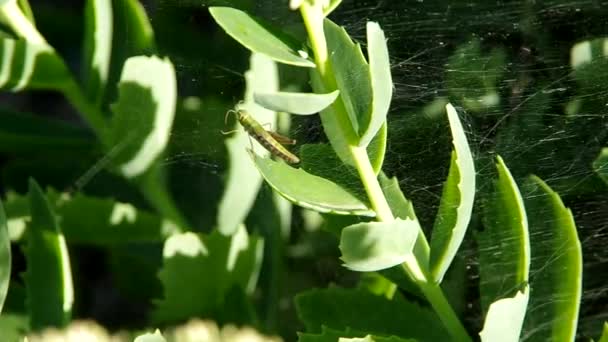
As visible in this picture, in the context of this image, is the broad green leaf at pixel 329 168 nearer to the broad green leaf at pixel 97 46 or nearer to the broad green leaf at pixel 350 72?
the broad green leaf at pixel 350 72

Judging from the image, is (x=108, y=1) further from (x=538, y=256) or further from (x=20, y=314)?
(x=538, y=256)

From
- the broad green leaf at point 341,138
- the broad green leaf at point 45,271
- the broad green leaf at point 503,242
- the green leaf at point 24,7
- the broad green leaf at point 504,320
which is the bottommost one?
the broad green leaf at point 45,271

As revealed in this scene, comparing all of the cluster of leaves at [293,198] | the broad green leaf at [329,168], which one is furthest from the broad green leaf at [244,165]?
the broad green leaf at [329,168]

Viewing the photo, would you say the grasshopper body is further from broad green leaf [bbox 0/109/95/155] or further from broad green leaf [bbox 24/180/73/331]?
broad green leaf [bbox 0/109/95/155]

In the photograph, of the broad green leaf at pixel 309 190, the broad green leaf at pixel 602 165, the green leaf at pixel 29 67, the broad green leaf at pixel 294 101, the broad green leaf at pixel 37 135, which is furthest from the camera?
the broad green leaf at pixel 37 135

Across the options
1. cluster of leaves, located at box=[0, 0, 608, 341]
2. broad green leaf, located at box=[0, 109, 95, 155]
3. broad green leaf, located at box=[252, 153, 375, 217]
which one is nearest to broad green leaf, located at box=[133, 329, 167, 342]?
cluster of leaves, located at box=[0, 0, 608, 341]

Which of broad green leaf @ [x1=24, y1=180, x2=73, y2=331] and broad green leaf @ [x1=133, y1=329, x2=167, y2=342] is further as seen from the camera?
broad green leaf @ [x1=24, y1=180, x2=73, y2=331]

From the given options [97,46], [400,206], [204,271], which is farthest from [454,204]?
[97,46]

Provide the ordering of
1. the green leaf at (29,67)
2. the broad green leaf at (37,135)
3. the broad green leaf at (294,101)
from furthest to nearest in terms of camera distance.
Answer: the broad green leaf at (37,135) → the green leaf at (29,67) → the broad green leaf at (294,101)
